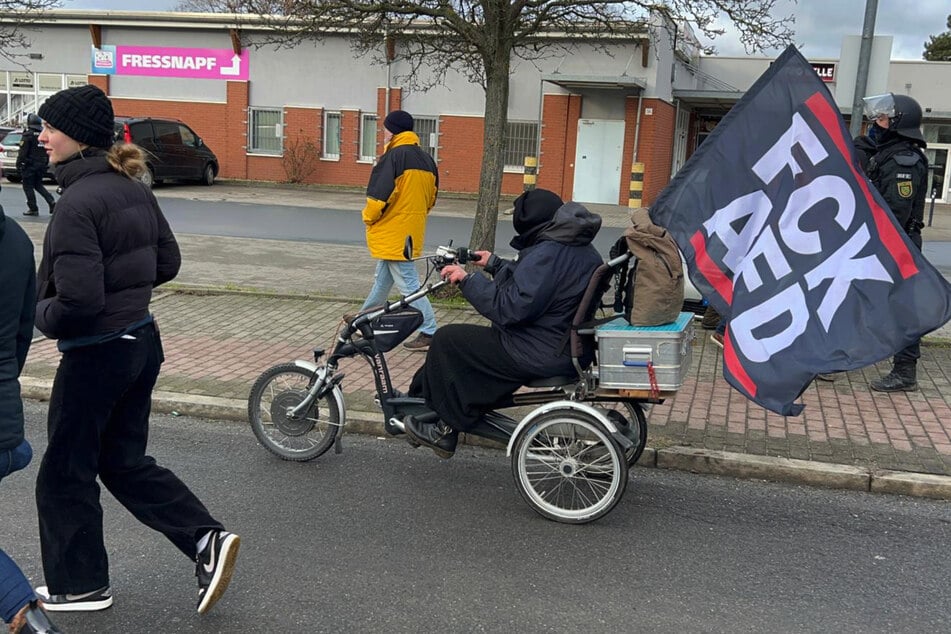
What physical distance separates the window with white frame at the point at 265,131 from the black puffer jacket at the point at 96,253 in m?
26.5

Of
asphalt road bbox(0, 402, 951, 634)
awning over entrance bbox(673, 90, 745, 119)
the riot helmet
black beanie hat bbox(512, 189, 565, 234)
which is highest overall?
awning over entrance bbox(673, 90, 745, 119)

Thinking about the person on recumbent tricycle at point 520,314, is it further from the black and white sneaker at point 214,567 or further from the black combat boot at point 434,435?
the black and white sneaker at point 214,567

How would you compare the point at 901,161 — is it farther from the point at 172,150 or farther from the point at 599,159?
the point at 172,150

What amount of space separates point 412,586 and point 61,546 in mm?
1400

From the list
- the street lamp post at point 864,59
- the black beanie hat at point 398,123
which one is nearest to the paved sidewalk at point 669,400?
the black beanie hat at point 398,123

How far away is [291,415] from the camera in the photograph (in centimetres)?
527

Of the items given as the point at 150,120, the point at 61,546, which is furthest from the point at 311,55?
the point at 61,546

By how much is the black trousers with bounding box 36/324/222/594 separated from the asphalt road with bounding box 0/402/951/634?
10.1 inches

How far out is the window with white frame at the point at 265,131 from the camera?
28922 mm

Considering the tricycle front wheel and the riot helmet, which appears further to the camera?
the riot helmet

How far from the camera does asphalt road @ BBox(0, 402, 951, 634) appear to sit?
144 inches

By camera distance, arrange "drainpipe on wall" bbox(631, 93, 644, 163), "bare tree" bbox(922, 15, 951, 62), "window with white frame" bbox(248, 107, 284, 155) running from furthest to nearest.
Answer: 1. "bare tree" bbox(922, 15, 951, 62)
2. "window with white frame" bbox(248, 107, 284, 155)
3. "drainpipe on wall" bbox(631, 93, 644, 163)

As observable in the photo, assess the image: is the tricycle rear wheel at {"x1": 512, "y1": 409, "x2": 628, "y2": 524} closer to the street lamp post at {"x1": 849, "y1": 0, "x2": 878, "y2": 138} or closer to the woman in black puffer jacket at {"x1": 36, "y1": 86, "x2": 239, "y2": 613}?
the woman in black puffer jacket at {"x1": 36, "y1": 86, "x2": 239, "y2": 613}

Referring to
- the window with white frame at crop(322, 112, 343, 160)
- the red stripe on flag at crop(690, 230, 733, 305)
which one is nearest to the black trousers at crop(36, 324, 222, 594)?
the red stripe on flag at crop(690, 230, 733, 305)
